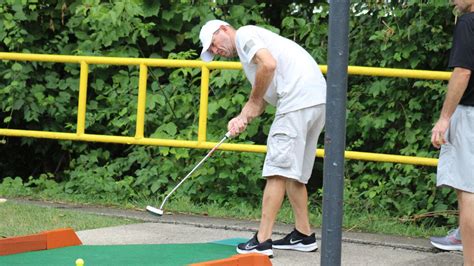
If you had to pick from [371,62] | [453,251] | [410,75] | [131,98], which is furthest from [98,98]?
[453,251]

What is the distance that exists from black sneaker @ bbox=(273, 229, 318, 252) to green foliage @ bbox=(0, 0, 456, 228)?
64.6 inches

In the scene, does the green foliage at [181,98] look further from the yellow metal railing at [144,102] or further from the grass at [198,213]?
the yellow metal railing at [144,102]

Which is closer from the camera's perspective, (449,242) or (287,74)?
(287,74)

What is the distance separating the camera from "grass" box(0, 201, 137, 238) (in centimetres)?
773

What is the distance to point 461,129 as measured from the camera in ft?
20.0

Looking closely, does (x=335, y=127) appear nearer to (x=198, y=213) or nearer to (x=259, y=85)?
(x=259, y=85)

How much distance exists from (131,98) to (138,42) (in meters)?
0.73

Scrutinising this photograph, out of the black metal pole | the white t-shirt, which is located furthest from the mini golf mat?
the black metal pole

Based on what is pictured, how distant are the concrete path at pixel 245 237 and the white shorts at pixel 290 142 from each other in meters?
0.57

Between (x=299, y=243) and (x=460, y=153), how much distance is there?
1452 mm

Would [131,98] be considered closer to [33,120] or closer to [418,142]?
[33,120]

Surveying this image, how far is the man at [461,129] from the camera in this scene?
19.5 feet

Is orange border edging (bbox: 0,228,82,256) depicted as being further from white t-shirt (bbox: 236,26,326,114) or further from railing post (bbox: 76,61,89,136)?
railing post (bbox: 76,61,89,136)

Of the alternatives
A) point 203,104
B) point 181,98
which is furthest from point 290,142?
point 181,98
